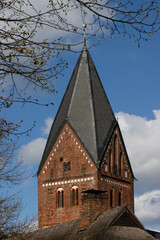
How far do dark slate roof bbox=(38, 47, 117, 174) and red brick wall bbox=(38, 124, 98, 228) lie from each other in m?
0.53

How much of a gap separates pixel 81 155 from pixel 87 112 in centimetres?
331

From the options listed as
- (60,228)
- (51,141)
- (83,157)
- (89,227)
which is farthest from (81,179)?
(89,227)

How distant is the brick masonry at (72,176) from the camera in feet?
118

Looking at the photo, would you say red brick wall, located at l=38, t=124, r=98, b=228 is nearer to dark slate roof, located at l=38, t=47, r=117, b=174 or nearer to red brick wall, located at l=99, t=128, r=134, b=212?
dark slate roof, located at l=38, t=47, r=117, b=174

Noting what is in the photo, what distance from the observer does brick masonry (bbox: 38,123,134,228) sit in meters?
36.1

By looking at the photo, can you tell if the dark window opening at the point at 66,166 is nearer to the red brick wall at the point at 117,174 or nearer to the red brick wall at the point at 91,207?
the red brick wall at the point at 117,174

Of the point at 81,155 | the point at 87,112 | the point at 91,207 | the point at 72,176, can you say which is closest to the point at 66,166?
the point at 72,176

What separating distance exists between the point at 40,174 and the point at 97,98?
7371 mm

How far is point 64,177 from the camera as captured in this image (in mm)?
37250

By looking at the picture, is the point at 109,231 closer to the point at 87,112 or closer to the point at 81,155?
the point at 81,155

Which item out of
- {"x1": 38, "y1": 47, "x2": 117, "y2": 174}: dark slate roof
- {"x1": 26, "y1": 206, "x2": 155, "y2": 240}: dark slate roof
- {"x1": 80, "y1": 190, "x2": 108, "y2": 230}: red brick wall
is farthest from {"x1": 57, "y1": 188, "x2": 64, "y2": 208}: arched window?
{"x1": 80, "y1": 190, "x2": 108, "y2": 230}: red brick wall

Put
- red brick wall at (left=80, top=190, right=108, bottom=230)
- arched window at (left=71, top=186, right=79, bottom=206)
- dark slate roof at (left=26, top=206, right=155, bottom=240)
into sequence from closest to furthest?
dark slate roof at (left=26, top=206, right=155, bottom=240) < red brick wall at (left=80, top=190, right=108, bottom=230) < arched window at (left=71, top=186, right=79, bottom=206)

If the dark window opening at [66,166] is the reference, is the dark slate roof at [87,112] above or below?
above

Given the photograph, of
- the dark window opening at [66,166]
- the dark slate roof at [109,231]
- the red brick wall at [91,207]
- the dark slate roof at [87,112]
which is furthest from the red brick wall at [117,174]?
the dark slate roof at [109,231]
